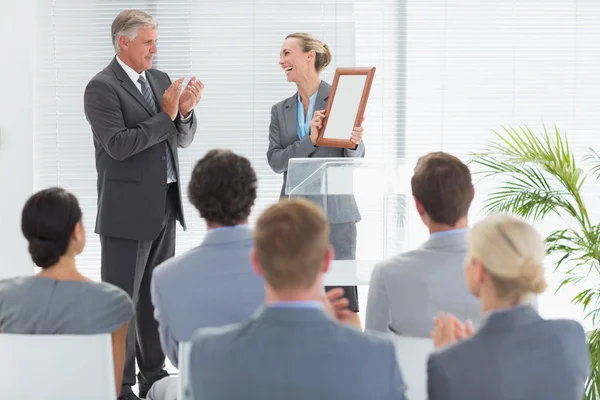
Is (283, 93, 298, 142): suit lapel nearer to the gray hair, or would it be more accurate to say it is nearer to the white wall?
the gray hair

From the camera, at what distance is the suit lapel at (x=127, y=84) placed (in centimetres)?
348

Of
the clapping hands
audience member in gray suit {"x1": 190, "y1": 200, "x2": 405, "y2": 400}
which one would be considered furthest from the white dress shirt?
audience member in gray suit {"x1": 190, "y1": 200, "x2": 405, "y2": 400}

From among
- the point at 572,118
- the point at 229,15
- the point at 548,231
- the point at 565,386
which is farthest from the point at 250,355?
the point at 572,118

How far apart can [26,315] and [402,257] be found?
1.00m

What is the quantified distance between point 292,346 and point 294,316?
54 millimetres

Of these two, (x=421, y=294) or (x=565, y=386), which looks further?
(x=421, y=294)

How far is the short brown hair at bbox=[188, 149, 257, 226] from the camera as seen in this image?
220 centimetres

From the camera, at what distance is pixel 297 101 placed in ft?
12.6

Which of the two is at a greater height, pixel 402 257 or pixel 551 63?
pixel 551 63

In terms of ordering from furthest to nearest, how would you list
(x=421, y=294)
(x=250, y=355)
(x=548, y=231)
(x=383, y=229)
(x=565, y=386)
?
(x=548, y=231) < (x=383, y=229) < (x=421, y=294) < (x=565, y=386) < (x=250, y=355)

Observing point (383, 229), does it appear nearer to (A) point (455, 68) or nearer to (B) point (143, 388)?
A: (B) point (143, 388)

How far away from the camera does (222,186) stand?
7.30ft

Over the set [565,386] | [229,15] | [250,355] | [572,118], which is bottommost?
[565,386]

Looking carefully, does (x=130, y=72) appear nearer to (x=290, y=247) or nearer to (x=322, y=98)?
(x=322, y=98)
